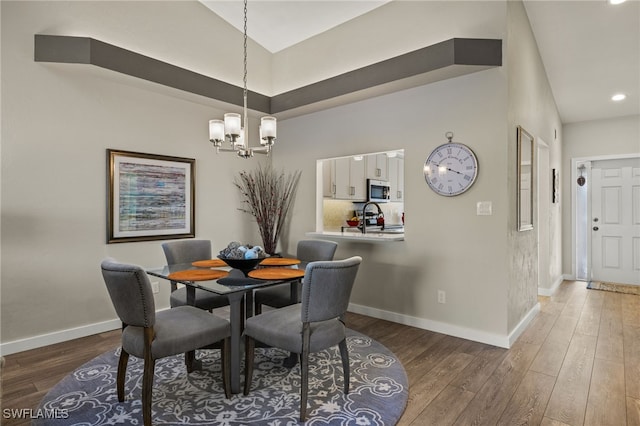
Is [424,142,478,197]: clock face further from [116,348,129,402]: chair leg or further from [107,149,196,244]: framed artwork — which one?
[116,348,129,402]: chair leg

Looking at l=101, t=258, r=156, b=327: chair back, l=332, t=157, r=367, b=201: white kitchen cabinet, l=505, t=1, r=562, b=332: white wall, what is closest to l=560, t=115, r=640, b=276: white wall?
l=505, t=1, r=562, b=332: white wall

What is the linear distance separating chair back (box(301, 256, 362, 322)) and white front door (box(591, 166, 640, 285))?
5.80 metres

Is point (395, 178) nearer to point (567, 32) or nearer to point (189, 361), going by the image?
point (567, 32)

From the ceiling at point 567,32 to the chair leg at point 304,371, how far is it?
2.95m

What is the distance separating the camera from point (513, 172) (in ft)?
10.3

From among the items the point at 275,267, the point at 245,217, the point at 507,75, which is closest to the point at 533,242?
the point at 507,75

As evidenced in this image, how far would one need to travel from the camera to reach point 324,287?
2000 millimetres

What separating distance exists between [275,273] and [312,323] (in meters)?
0.56

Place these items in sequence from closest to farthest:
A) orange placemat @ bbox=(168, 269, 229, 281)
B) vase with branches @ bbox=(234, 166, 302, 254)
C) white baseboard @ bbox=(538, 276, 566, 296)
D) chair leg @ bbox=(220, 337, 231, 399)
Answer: chair leg @ bbox=(220, 337, 231, 399) → orange placemat @ bbox=(168, 269, 229, 281) → vase with branches @ bbox=(234, 166, 302, 254) → white baseboard @ bbox=(538, 276, 566, 296)

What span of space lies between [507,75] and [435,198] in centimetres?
124

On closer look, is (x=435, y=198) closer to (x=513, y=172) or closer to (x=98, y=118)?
(x=513, y=172)

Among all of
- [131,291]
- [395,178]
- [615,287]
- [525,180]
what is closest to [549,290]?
[615,287]

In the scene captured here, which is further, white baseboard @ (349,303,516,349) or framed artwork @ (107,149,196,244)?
framed artwork @ (107,149,196,244)

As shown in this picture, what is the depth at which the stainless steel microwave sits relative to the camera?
5.79 meters
